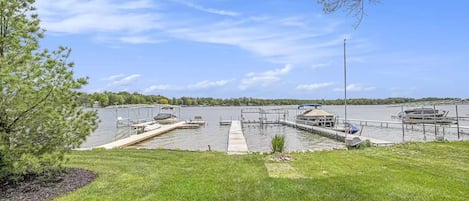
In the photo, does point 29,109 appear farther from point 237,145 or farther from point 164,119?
point 164,119

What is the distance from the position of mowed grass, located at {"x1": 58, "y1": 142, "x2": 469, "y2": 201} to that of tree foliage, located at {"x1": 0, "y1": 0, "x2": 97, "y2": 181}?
109 cm

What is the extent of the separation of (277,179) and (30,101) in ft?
16.8

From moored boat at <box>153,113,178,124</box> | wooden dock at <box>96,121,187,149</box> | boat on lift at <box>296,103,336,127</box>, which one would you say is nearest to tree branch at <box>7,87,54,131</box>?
wooden dock at <box>96,121,187,149</box>

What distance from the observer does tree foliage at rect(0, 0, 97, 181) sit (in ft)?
21.2

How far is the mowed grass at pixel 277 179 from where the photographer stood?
665cm

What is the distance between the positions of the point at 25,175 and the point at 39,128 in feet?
3.99

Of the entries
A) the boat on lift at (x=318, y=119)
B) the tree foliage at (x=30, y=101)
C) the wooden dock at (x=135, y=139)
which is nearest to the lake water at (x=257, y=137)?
the wooden dock at (x=135, y=139)

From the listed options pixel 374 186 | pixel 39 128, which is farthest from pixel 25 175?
pixel 374 186

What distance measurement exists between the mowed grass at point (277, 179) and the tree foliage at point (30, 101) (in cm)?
109

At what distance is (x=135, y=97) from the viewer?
7750cm

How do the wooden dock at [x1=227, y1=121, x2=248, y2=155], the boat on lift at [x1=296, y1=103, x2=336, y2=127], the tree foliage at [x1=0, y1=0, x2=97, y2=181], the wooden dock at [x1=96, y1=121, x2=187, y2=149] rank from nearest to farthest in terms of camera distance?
the tree foliage at [x1=0, y1=0, x2=97, y2=181] < the wooden dock at [x1=227, y1=121, x2=248, y2=155] < the wooden dock at [x1=96, y1=121, x2=187, y2=149] < the boat on lift at [x1=296, y1=103, x2=336, y2=127]

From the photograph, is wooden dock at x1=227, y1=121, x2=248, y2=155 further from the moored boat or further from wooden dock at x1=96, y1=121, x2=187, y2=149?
the moored boat

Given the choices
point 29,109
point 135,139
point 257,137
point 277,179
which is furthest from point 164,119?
point 29,109

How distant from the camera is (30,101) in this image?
6.71m
